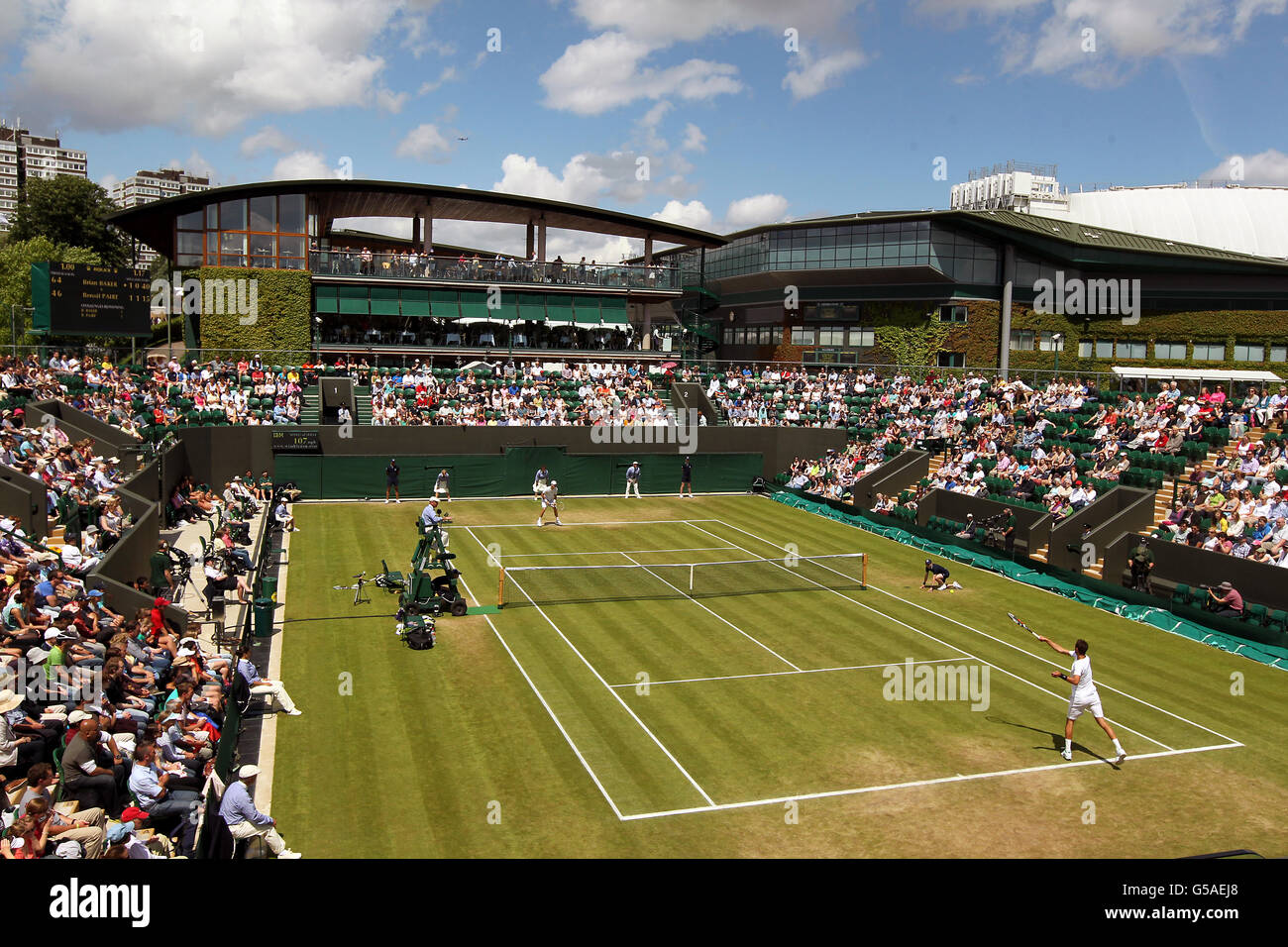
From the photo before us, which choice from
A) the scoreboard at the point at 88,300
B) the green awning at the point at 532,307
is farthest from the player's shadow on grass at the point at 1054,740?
the green awning at the point at 532,307

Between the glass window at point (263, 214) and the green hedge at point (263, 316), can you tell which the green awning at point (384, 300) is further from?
the glass window at point (263, 214)

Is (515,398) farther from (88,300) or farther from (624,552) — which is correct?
(88,300)

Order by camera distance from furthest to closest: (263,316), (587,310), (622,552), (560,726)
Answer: (587,310) → (263,316) → (622,552) → (560,726)

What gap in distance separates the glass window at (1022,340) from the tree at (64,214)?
73464 mm

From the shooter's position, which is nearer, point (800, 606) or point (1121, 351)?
point (800, 606)

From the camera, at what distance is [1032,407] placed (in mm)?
40656

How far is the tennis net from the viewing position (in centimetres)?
2569

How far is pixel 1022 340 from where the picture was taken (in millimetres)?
59188

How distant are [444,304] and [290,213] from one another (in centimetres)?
938

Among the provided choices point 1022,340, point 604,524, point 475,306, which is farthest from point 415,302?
point 1022,340

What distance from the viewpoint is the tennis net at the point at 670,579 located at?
2569cm

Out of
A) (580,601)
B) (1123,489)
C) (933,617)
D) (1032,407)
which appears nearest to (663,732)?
(580,601)
